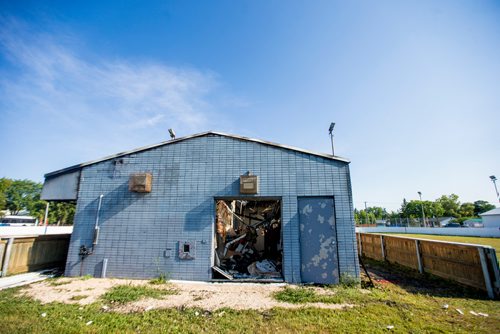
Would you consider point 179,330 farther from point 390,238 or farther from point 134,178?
point 390,238

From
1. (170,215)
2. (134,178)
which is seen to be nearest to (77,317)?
(170,215)

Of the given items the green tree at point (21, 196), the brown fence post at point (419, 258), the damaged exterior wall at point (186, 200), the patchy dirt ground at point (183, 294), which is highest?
the green tree at point (21, 196)

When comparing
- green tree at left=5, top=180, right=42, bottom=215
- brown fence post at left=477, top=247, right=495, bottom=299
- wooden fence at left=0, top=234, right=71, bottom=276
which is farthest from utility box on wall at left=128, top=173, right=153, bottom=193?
green tree at left=5, top=180, right=42, bottom=215

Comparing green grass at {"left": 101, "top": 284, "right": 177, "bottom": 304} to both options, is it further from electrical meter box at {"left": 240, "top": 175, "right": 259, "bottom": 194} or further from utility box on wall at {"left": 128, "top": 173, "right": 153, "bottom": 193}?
electrical meter box at {"left": 240, "top": 175, "right": 259, "bottom": 194}

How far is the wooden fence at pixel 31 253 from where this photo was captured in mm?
7367

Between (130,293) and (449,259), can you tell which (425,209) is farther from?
(130,293)

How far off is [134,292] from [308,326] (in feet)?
14.5

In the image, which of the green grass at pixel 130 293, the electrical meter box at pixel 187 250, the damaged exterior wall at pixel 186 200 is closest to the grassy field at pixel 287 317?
the green grass at pixel 130 293

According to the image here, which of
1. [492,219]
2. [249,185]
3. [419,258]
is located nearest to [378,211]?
[492,219]

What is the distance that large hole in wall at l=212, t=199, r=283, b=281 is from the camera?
776 centimetres

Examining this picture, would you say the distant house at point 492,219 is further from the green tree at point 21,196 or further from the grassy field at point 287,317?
the green tree at point 21,196

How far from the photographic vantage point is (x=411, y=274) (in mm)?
8156

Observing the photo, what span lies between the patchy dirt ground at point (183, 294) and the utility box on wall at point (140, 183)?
2866 mm

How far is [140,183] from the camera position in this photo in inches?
303
